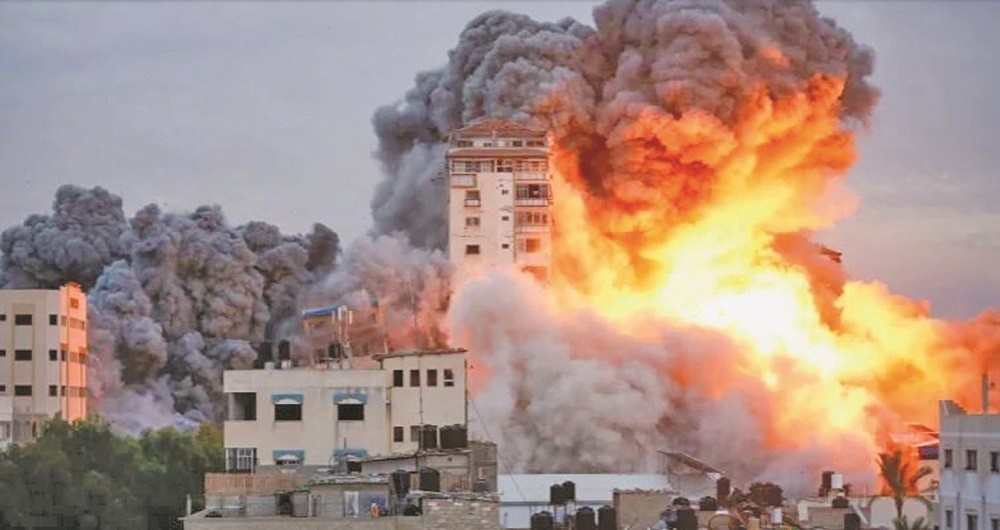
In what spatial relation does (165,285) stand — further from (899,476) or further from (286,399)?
(899,476)

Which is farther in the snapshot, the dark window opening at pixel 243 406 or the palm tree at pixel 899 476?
the dark window opening at pixel 243 406

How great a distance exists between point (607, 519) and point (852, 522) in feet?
15.7

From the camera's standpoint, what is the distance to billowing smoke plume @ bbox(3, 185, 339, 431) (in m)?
118

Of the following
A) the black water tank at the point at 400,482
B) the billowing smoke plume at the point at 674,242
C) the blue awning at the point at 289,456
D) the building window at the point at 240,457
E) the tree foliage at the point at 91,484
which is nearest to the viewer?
the black water tank at the point at 400,482

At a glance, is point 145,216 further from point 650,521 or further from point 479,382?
point 650,521

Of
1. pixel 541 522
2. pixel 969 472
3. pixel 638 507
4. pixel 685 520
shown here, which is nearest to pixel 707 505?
pixel 638 507

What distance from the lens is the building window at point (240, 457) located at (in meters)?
73.4

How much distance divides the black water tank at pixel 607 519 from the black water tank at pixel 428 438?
788 cm

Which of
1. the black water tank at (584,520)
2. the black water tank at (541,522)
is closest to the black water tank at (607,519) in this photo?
the black water tank at (584,520)

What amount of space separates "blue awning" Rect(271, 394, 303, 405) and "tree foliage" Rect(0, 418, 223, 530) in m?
5.13

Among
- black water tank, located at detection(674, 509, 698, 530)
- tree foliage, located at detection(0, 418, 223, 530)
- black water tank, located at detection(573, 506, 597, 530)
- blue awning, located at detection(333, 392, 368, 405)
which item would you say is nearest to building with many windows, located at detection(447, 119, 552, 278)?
tree foliage, located at detection(0, 418, 223, 530)

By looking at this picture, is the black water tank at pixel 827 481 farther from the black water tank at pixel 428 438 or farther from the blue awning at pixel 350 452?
the blue awning at pixel 350 452

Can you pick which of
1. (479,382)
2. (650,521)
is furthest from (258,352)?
(650,521)

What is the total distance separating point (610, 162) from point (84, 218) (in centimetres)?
3001
